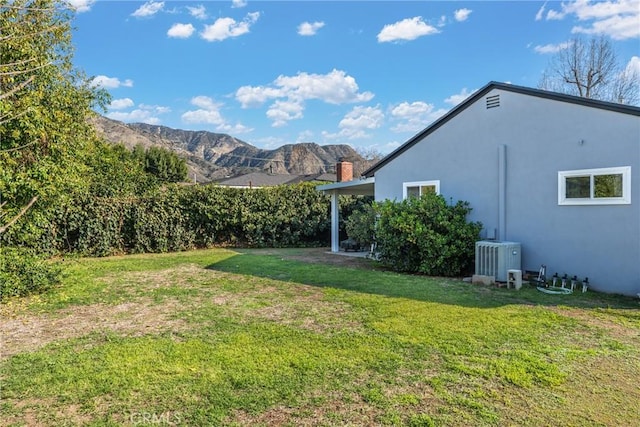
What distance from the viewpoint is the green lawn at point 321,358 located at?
3.11 m

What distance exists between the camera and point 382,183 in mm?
12992

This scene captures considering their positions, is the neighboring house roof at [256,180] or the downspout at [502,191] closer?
the downspout at [502,191]

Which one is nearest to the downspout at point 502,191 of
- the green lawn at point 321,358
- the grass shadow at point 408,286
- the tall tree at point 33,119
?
the grass shadow at point 408,286

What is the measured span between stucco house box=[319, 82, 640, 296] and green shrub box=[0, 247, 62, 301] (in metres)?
9.56

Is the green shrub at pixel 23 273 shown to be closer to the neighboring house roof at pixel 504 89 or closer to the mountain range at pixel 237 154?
the neighboring house roof at pixel 504 89

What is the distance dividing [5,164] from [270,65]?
17896 mm

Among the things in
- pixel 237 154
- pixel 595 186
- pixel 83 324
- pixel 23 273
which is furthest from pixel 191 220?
pixel 237 154

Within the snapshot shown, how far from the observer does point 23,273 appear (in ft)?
23.4

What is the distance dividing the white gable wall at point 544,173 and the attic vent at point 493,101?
8cm

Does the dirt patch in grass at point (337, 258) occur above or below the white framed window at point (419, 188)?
below

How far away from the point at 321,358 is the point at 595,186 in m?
6.99

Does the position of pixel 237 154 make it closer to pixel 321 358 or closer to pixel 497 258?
pixel 497 258

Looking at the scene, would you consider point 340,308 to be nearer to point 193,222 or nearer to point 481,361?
point 481,361

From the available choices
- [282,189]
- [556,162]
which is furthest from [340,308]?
[282,189]
